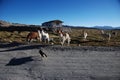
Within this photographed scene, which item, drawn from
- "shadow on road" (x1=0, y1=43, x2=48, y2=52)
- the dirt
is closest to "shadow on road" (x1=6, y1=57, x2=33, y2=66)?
the dirt

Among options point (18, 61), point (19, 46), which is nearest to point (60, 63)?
point (18, 61)

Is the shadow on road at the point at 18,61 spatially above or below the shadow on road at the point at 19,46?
below

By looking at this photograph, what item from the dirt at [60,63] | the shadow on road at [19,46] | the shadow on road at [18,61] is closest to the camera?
the dirt at [60,63]

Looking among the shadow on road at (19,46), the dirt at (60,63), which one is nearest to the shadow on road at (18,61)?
the dirt at (60,63)

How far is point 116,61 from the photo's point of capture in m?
→ 20.5

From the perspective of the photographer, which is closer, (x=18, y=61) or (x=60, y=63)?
(x=60, y=63)

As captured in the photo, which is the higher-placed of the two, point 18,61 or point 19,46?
point 19,46

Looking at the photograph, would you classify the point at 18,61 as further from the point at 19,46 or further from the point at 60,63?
the point at 19,46

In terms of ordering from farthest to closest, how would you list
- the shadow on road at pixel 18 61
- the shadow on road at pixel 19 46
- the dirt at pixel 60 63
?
1. the shadow on road at pixel 19 46
2. the shadow on road at pixel 18 61
3. the dirt at pixel 60 63

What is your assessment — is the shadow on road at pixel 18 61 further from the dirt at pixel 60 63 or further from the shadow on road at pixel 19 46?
the shadow on road at pixel 19 46

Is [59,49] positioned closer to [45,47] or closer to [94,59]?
[45,47]

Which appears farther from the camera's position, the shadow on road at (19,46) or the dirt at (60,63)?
the shadow on road at (19,46)

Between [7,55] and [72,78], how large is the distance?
27.2ft

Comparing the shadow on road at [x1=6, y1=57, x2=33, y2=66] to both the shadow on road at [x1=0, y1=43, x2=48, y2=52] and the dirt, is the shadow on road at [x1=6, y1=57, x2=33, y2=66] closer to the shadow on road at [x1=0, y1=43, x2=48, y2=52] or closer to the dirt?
the dirt
